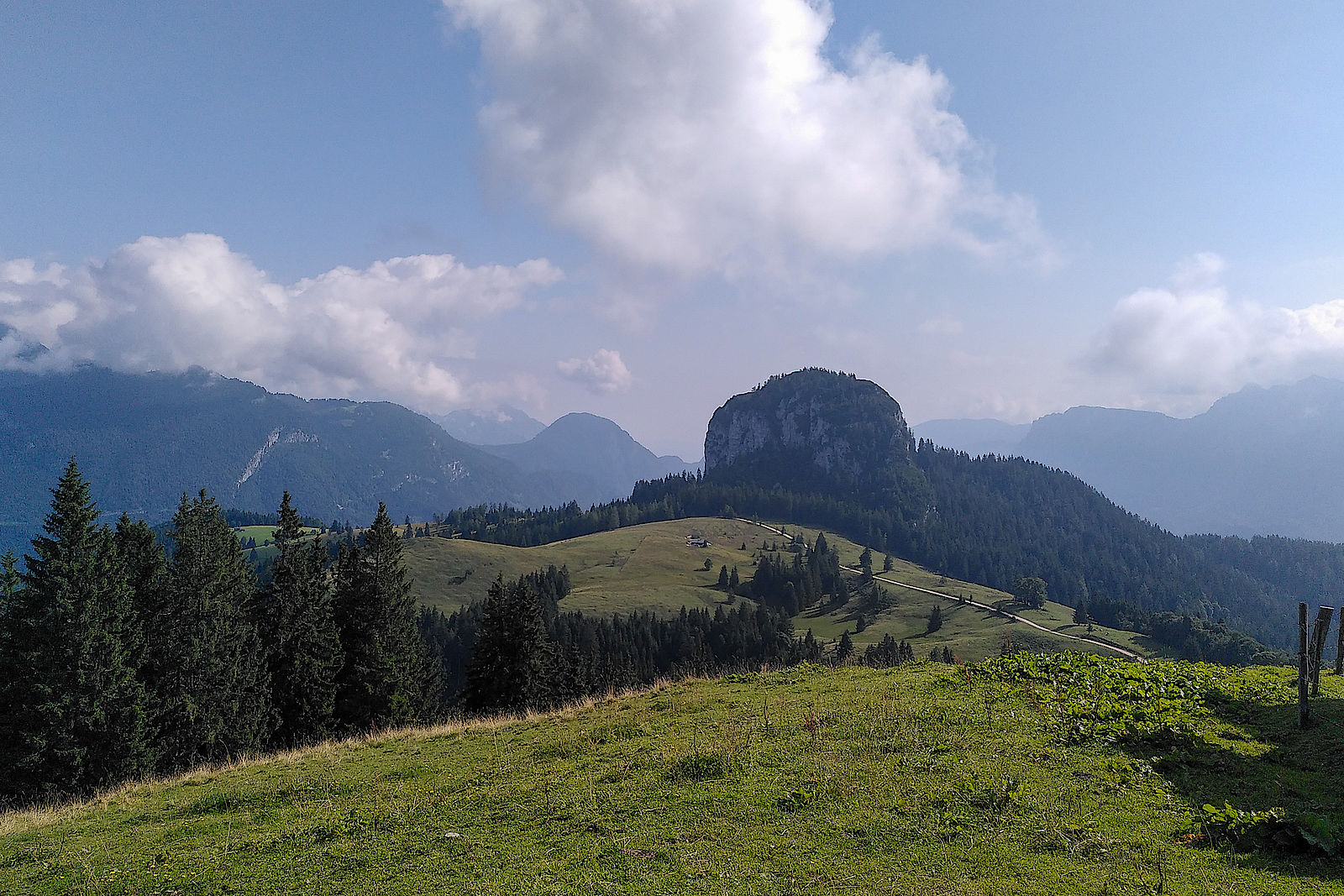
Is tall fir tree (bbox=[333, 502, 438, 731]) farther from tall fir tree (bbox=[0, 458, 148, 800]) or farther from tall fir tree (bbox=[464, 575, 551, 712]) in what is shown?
tall fir tree (bbox=[0, 458, 148, 800])

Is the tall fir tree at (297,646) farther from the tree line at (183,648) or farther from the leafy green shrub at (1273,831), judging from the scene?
the leafy green shrub at (1273,831)

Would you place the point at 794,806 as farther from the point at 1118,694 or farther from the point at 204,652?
the point at 204,652

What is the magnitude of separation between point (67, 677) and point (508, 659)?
29.0 meters

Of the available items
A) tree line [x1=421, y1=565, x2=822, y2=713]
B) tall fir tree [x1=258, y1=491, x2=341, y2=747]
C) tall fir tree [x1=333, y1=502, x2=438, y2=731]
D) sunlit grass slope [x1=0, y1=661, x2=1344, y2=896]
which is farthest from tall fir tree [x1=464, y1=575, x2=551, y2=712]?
sunlit grass slope [x1=0, y1=661, x2=1344, y2=896]

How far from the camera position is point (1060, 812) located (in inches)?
468

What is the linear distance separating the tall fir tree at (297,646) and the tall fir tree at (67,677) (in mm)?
11375

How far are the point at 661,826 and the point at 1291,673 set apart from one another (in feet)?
77.1

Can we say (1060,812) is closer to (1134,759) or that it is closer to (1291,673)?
A: (1134,759)

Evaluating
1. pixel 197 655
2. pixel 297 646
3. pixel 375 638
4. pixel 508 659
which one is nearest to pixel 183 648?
pixel 197 655

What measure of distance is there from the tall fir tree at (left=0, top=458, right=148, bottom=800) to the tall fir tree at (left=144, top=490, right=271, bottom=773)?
3482 millimetres

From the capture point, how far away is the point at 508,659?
5656 centimetres

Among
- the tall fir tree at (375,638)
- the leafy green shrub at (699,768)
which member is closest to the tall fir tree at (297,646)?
the tall fir tree at (375,638)

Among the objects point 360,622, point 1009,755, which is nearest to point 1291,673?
point 1009,755

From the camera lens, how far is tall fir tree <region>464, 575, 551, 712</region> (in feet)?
183
